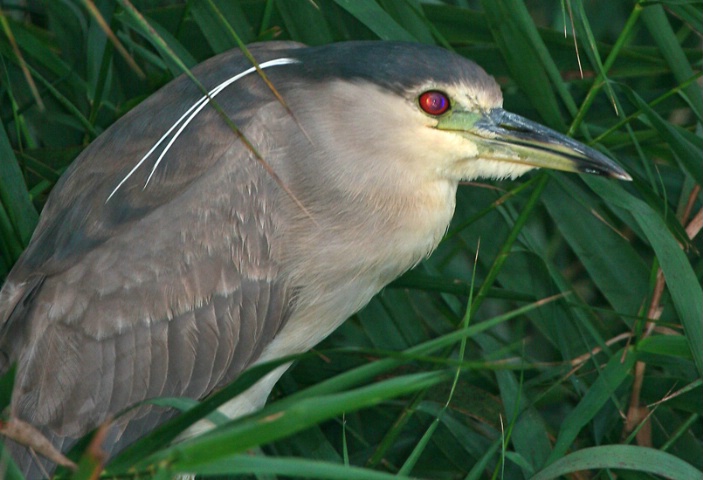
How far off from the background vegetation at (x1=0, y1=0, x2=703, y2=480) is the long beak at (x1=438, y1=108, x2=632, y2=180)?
0.07 m

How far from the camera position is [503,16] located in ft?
6.86

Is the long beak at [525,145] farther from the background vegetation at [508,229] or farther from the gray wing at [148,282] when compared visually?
the gray wing at [148,282]

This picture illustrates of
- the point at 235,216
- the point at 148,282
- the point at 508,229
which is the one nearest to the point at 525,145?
the point at 508,229

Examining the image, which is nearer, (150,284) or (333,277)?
(150,284)

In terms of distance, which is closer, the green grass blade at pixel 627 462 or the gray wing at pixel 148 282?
the green grass blade at pixel 627 462

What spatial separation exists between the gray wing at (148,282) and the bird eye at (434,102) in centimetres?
33

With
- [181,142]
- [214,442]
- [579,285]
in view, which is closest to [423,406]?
[181,142]

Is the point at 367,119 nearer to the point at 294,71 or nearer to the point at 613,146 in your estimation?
the point at 294,71

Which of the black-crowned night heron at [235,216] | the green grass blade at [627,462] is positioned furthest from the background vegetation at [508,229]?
the black-crowned night heron at [235,216]

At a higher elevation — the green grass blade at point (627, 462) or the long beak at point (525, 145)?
the long beak at point (525, 145)

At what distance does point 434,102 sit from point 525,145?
21cm

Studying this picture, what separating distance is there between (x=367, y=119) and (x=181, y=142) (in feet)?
1.27

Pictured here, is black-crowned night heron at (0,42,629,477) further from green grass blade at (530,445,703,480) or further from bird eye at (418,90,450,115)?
green grass blade at (530,445,703,480)

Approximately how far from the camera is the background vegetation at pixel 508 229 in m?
2.07
